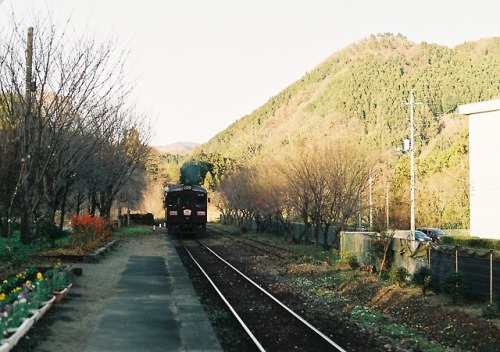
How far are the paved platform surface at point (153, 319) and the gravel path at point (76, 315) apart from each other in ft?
0.84

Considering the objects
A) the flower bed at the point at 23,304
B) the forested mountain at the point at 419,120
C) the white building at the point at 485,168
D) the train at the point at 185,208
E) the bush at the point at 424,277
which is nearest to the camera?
the flower bed at the point at 23,304

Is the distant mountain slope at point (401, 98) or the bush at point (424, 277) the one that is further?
the distant mountain slope at point (401, 98)

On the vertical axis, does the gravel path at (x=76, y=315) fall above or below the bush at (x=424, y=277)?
below

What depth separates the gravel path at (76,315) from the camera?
10.4 metres

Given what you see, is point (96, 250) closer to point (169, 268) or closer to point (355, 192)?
point (169, 268)

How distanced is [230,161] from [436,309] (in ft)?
376

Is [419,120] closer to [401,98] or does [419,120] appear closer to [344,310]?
[401,98]

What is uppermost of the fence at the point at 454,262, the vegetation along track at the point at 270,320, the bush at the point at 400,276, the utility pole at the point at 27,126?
the utility pole at the point at 27,126

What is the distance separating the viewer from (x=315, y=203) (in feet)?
111

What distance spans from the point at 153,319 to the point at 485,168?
40.2m

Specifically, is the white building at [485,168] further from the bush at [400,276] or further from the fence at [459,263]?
the bush at [400,276]

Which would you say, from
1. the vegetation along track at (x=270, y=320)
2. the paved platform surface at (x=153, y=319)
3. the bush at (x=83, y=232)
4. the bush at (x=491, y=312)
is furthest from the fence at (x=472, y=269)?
the bush at (x=83, y=232)

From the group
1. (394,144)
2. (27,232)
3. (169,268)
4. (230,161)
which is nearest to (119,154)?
(27,232)

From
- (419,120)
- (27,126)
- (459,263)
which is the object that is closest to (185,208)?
(27,126)
